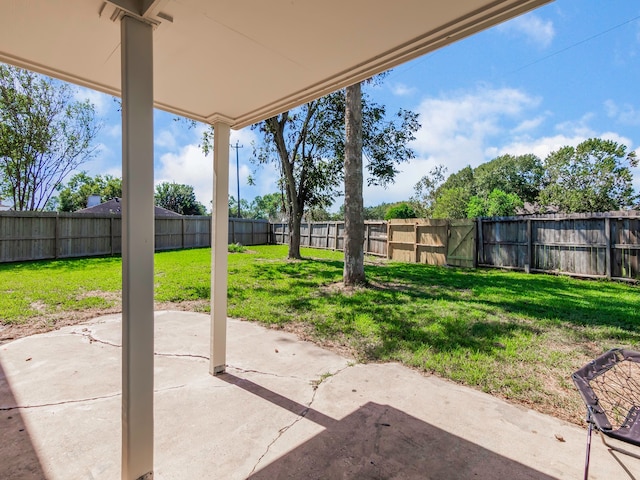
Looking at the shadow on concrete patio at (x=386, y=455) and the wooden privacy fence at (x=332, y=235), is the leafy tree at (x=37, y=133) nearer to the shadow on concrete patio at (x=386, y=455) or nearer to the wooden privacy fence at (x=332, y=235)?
the wooden privacy fence at (x=332, y=235)

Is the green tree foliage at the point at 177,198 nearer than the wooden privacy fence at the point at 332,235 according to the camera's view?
No

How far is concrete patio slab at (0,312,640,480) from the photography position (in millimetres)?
1556

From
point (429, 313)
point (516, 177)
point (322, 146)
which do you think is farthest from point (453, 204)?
point (429, 313)

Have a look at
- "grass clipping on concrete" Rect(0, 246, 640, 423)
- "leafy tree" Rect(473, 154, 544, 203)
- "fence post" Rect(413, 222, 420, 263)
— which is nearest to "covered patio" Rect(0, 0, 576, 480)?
"grass clipping on concrete" Rect(0, 246, 640, 423)

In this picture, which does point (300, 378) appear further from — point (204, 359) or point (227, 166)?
point (227, 166)

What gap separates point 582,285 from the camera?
6.39 meters

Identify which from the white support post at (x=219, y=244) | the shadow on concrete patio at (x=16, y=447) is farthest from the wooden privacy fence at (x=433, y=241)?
the shadow on concrete patio at (x=16, y=447)

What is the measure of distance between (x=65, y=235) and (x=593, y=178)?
2571 centimetres

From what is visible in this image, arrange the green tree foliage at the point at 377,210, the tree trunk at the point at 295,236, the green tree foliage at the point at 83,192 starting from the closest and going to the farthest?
the tree trunk at the point at 295,236 → the green tree foliage at the point at 83,192 → the green tree foliage at the point at 377,210

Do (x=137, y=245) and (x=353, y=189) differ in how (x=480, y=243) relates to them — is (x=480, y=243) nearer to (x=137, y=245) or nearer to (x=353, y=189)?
(x=353, y=189)

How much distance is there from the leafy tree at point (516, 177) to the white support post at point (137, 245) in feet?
109

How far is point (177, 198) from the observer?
40.7 metres

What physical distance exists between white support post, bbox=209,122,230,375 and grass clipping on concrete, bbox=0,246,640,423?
1207 millimetres

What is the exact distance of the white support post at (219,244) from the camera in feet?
8.12
